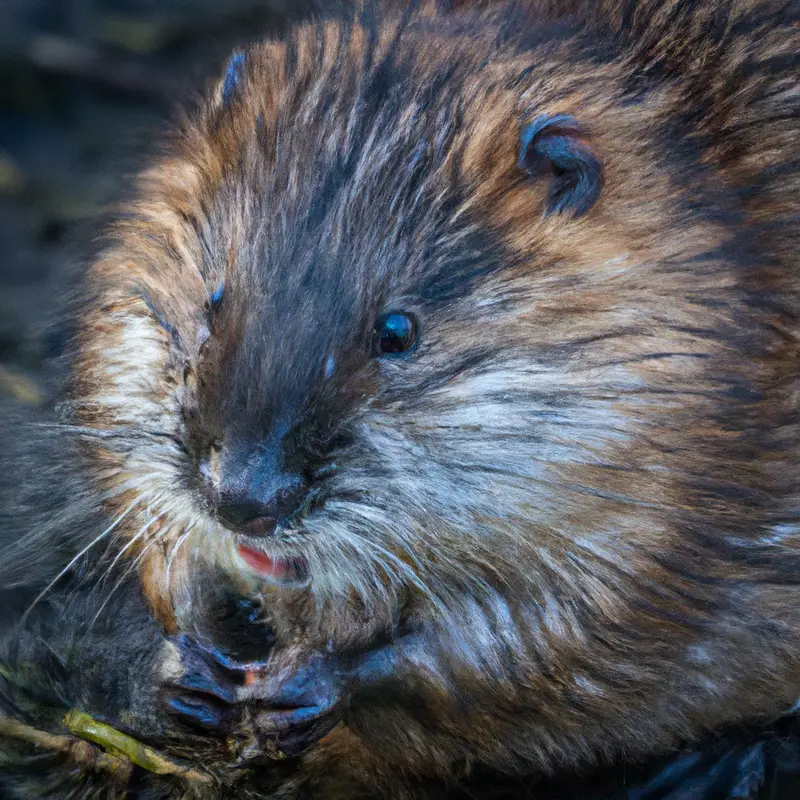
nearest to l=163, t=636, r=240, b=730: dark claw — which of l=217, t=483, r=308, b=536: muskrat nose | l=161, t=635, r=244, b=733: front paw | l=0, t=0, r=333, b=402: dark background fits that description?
l=161, t=635, r=244, b=733: front paw

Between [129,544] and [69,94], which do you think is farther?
[69,94]

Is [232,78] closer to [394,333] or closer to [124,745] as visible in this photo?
[394,333]

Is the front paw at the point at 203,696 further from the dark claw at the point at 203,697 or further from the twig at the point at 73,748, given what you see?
the twig at the point at 73,748

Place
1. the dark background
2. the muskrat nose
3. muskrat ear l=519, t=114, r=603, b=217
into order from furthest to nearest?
the dark background
muskrat ear l=519, t=114, r=603, b=217
the muskrat nose

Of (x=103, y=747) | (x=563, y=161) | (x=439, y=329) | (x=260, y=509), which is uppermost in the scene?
(x=563, y=161)

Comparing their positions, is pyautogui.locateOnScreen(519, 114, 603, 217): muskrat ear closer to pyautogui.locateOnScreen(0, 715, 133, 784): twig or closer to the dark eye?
the dark eye

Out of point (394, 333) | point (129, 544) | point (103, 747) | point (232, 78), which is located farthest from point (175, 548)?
point (232, 78)
